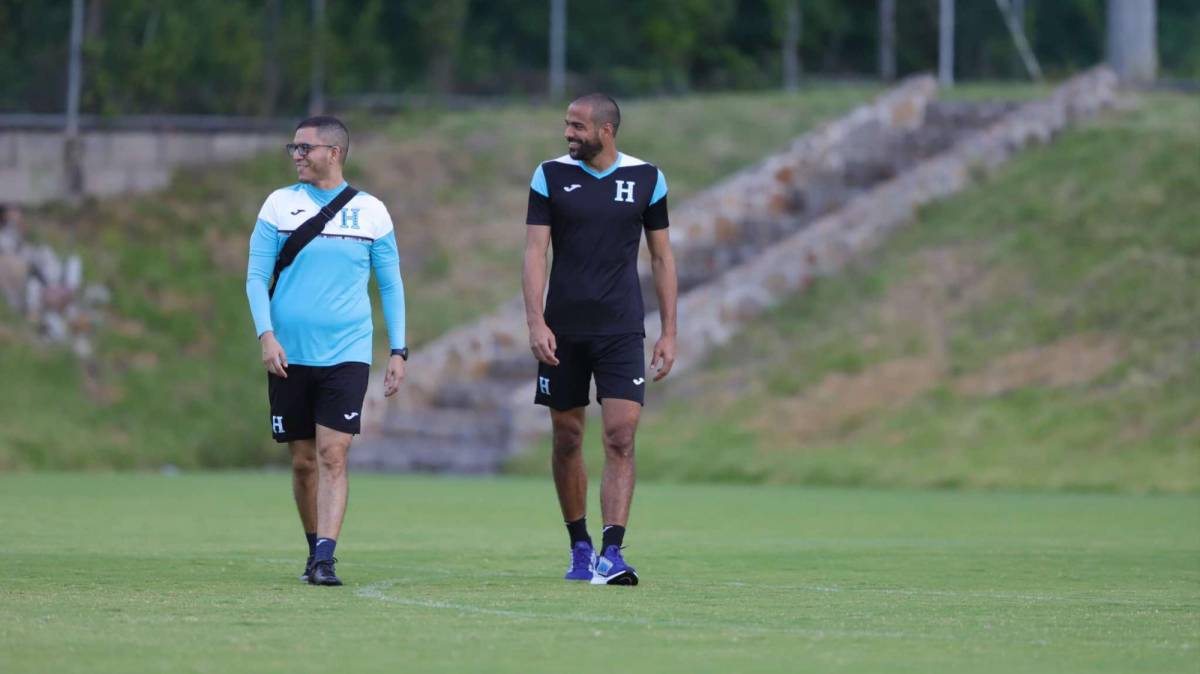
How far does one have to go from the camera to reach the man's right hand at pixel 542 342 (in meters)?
9.79

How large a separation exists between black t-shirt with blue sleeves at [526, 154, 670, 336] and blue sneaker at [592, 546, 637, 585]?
110 cm

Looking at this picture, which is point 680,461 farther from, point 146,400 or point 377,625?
point 377,625

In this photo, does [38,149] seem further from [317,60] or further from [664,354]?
[664,354]

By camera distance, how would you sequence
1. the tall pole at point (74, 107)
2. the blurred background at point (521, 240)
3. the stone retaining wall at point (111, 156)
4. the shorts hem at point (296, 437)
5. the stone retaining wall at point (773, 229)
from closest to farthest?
1. the shorts hem at point (296, 437)
2. the blurred background at point (521, 240)
3. the stone retaining wall at point (773, 229)
4. the stone retaining wall at point (111, 156)
5. the tall pole at point (74, 107)

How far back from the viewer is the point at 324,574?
368 inches

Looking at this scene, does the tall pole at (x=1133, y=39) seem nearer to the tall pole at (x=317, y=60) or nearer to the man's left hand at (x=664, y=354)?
the tall pole at (x=317, y=60)

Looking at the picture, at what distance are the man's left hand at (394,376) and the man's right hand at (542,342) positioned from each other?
2.05 ft

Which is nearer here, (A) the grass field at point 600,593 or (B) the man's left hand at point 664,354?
(A) the grass field at point 600,593

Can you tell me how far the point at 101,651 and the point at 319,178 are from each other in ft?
11.3

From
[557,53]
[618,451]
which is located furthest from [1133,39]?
[618,451]

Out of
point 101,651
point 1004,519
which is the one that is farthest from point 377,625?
point 1004,519

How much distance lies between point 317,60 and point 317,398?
2069 cm

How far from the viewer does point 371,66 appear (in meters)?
31.4

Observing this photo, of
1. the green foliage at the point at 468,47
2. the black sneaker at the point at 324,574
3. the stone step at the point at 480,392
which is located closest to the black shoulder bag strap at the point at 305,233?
the black sneaker at the point at 324,574
